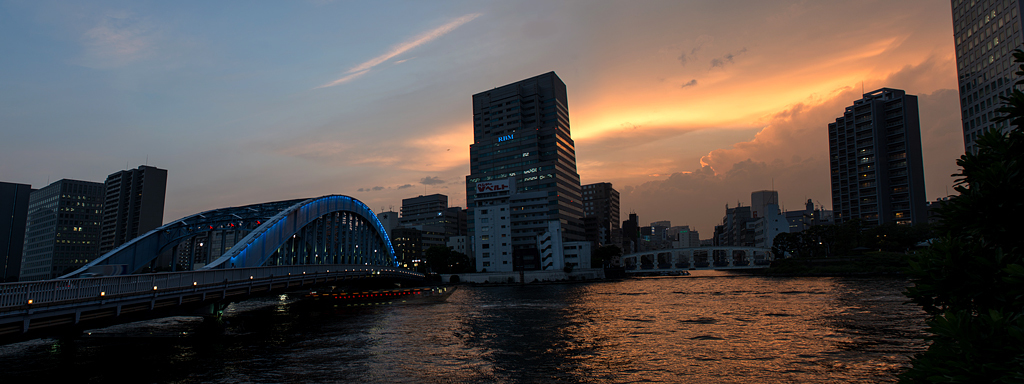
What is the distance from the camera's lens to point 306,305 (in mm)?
90812

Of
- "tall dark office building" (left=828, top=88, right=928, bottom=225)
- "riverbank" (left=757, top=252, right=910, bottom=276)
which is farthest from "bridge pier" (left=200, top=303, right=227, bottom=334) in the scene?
"tall dark office building" (left=828, top=88, right=928, bottom=225)

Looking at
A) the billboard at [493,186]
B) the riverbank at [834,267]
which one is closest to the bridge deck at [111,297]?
the billboard at [493,186]

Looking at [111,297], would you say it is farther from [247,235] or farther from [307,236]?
[307,236]

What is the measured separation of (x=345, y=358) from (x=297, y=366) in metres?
3.60

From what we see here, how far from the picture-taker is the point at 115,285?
103ft

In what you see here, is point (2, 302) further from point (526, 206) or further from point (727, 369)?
point (526, 206)

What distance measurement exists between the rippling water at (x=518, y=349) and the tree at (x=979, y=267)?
52.0 ft

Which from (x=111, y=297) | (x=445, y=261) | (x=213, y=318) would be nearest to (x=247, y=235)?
(x=213, y=318)

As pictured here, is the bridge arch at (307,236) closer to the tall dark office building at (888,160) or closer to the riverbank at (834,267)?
the riverbank at (834,267)

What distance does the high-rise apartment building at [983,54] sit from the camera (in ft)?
300

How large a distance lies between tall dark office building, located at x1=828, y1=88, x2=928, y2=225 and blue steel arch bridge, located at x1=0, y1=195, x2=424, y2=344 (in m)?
175

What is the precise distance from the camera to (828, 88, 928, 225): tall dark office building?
18050 cm

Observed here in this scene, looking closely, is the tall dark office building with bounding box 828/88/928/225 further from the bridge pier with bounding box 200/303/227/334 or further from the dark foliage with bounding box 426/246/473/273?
the bridge pier with bounding box 200/303/227/334

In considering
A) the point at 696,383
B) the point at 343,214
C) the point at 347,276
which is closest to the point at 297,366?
the point at 696,383
